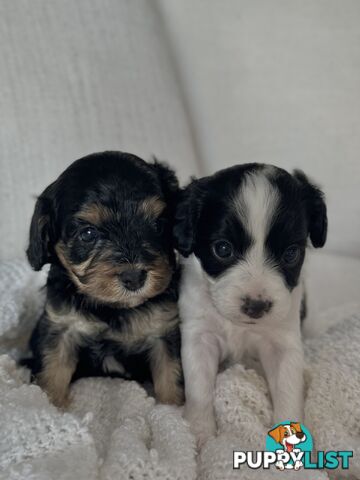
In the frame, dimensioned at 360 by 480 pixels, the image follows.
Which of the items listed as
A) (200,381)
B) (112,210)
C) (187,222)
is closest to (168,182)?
(187,222)

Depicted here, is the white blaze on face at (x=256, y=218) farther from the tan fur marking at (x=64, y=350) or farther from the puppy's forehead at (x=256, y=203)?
the tan fur marking at (x=64, y=350)

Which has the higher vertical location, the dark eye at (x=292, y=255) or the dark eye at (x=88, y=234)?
the dark eye at (x=88, y=234)

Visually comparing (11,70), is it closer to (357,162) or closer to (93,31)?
(93,31)

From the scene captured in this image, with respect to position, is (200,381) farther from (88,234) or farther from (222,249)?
(88,234)

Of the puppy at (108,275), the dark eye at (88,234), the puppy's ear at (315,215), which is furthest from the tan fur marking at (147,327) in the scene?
the puppy's ear at (315,215)

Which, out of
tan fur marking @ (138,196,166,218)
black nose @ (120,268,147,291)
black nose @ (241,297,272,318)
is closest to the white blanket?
black nose @ (241,297,272,318)

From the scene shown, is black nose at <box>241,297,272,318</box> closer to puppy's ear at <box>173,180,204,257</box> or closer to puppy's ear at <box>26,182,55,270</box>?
puppy's ear at <box>173,180,204,257</box>
